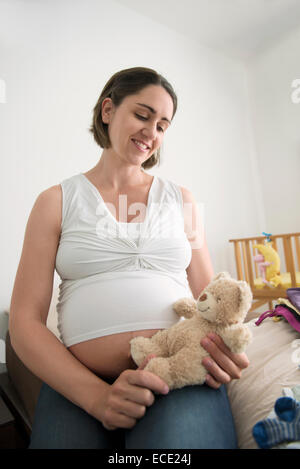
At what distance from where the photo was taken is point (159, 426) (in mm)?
507

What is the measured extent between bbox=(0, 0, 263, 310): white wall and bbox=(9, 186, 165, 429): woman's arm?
1043 millimetres

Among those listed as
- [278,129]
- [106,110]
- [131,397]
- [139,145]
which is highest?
[278,129]

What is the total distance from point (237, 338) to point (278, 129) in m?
3.15

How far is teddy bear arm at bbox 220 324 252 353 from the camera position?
1.76 ft

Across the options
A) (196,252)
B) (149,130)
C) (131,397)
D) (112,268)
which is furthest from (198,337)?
(149,130)

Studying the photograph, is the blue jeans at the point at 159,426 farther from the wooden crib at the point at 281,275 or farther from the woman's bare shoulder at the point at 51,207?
the wooden crib at the point at 281,275

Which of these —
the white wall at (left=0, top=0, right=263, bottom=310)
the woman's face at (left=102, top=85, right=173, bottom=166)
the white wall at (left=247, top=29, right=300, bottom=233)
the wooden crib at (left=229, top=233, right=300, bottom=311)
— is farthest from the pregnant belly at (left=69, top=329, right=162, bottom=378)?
the white wall at (left=247, top=29, right=300, bottom=233)

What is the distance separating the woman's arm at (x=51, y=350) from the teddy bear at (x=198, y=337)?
0.04 metres

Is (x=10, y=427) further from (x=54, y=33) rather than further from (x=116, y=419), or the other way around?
(x=54, y=33)

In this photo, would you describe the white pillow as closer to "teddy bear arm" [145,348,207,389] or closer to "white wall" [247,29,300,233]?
"teddy bear arm" [145,348,207,389]

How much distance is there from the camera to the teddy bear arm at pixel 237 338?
0.54 meters

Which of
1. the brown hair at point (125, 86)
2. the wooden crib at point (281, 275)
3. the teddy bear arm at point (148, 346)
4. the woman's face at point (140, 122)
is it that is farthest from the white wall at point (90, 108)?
the teddy bear arm at point (148, 346)

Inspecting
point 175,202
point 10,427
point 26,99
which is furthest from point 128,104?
point 26,99

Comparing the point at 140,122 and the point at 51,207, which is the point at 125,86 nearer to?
the point at 140,122
